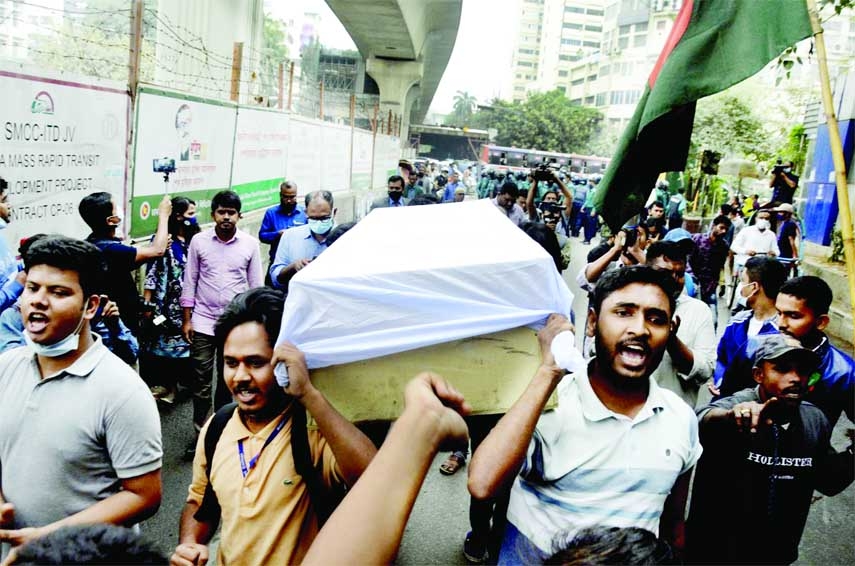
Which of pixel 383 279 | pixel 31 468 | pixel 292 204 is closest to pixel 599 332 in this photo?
pixel 383 279

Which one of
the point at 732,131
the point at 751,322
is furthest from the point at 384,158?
the point at 751,322

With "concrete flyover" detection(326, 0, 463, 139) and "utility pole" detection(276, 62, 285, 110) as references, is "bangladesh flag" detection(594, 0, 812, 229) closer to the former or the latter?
"utility pole" detection(276, 62, 285, 110)

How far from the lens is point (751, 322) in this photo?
3.60 m

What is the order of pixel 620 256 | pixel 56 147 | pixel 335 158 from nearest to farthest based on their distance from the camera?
pixel 56 147, pixel 620 256, pixel 335 158

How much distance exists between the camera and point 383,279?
1.67 metres

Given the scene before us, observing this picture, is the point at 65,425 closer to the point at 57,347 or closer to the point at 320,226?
the point at 57,347

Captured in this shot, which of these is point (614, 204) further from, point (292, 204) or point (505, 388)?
point (292, 204)

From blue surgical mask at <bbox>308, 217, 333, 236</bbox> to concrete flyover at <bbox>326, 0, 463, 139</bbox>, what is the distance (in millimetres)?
16362

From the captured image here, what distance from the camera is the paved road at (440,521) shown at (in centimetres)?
361

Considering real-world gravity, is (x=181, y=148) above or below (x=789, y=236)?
above

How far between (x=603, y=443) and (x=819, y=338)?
175cm

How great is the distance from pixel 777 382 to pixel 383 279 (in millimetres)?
1412

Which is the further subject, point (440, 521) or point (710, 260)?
point (710, 260)

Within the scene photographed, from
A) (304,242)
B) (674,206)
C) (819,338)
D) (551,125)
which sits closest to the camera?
(819,338)
